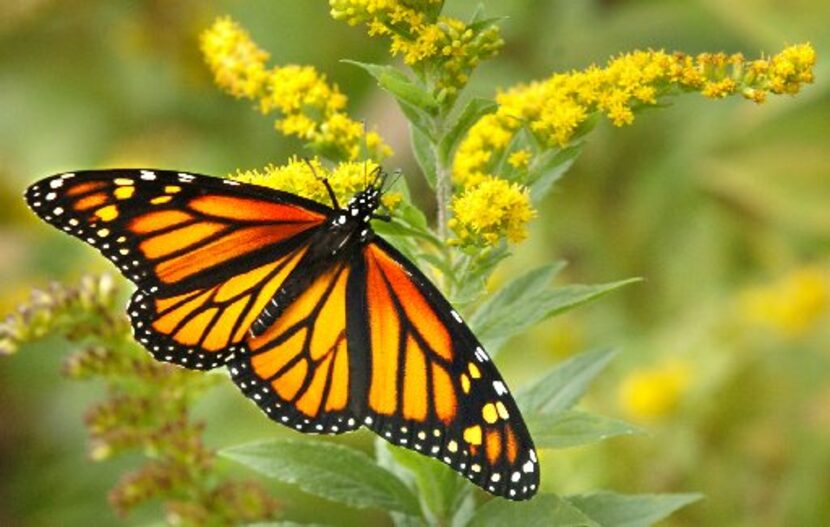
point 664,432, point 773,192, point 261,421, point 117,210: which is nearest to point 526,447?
point 117,210

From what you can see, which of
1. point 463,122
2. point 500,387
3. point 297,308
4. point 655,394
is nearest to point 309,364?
point 297,308

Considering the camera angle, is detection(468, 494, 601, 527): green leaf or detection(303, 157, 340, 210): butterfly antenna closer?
detection(468, 494, 601, 527): green leaf

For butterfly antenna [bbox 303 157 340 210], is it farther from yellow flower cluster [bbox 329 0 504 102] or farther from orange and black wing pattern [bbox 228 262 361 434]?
yellow flower cluster [bbox 329 0 504 102]

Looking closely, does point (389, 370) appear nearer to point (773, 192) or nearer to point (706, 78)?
point (706, 78)

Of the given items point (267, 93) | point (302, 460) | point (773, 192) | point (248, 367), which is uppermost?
point (773, 192)

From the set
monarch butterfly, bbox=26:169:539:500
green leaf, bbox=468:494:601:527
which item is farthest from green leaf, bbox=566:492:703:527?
monarch butterfly, bbox=26:169:539:500

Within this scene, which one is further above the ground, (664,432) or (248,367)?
(664,432)
